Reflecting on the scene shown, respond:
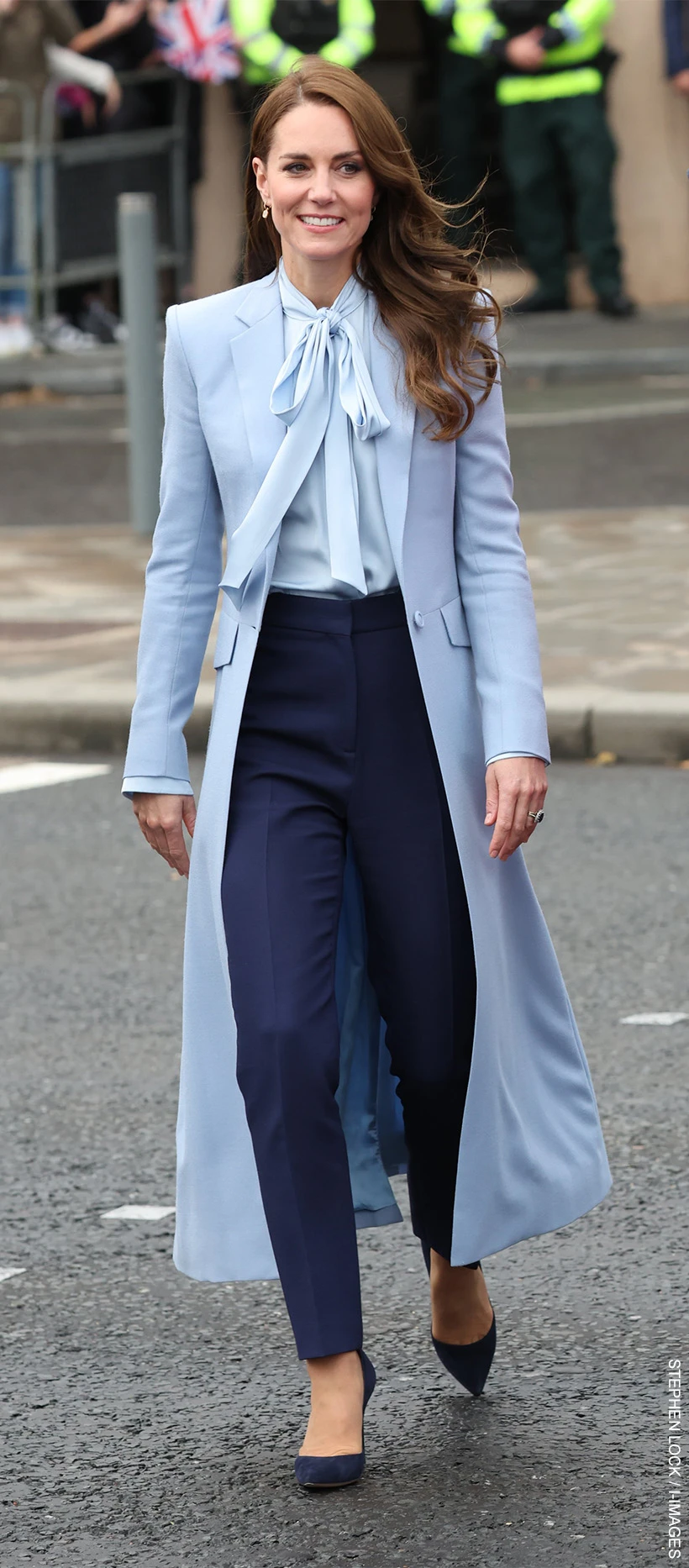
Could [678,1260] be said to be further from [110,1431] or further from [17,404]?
[17,404]

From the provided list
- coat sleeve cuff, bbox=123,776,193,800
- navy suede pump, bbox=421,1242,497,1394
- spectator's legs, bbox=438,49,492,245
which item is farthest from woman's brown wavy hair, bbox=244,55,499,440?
spectator's legs, bbox=438,49,492,245

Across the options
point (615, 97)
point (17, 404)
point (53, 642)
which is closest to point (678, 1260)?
point (53, 642)

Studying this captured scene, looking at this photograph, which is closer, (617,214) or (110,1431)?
(110,1431)

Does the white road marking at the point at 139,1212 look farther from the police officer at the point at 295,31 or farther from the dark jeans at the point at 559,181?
the police officer at the point at 295,31

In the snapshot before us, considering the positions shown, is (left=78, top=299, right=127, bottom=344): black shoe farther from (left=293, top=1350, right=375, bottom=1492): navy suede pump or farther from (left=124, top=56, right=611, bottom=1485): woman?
(left=293, top=1350, right=375, bottom=1492): navy suede pump

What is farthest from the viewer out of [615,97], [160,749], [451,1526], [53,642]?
[615,97]

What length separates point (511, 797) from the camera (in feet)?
11.5

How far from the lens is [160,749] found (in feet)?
11.8

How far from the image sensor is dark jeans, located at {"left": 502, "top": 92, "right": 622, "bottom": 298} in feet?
60.3

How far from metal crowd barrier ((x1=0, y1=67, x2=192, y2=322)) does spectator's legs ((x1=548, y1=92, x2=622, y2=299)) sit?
282 centimetres

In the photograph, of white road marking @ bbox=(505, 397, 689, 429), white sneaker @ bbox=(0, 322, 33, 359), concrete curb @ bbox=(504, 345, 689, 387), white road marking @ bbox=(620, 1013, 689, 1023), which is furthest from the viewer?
white sneaker @ bbox=(0, 322, 33, 359)

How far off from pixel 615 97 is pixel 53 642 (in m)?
10.9

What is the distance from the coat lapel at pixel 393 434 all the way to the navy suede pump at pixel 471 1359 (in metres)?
1.01

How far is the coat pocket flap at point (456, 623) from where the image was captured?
3.54m
